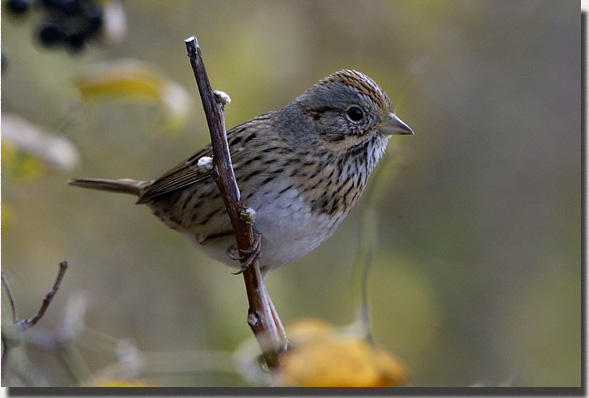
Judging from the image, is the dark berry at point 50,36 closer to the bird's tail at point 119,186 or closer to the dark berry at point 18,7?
the dark berry at point 18,7

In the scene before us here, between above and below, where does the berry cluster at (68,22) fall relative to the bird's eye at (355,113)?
above

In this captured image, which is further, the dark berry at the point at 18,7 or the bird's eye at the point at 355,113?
the dark berry at the point at 18,7

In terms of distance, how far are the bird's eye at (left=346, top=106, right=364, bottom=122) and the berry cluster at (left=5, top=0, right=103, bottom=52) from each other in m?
0.95

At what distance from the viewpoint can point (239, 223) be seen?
188 cm

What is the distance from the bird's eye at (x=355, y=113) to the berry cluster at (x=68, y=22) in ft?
3.11

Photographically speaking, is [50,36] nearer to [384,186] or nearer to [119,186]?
[119,186]

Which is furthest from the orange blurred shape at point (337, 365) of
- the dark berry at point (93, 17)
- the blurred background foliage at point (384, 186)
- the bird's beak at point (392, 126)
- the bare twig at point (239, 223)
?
the dark berry at point (93, 17)

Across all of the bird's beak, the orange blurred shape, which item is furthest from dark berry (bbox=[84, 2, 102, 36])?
the orange blurred shape

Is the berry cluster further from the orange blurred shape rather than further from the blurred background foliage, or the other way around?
the orange blurred shape

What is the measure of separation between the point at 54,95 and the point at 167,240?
884 millimetres

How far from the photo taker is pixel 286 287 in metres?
3.28

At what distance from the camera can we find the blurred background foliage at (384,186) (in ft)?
10.7

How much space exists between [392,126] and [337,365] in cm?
82

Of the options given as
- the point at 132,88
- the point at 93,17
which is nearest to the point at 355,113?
the point at 132,88
